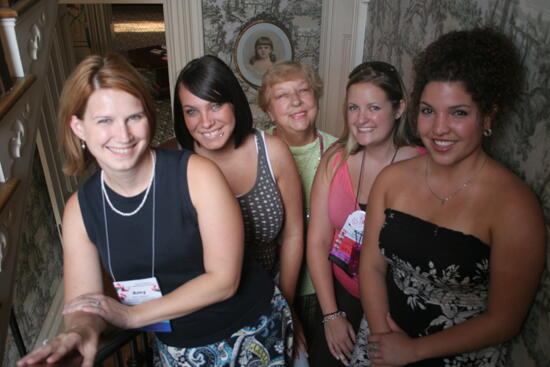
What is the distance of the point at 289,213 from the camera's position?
1.81 metres

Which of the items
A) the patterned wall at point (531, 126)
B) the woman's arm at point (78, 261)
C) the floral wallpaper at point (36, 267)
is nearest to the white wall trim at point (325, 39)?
the patterned wall at point (531, 126)

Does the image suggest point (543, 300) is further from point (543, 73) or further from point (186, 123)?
point (186, 123)

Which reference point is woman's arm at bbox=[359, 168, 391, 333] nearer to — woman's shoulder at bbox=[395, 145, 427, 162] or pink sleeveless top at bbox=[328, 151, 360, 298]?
pink sleeveless top at bbox=[328, 151, 360, 298]

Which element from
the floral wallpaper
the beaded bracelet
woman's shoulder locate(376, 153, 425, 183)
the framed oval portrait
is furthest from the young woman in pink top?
the framed oval portrait

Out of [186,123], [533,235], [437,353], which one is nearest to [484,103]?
[533,235]

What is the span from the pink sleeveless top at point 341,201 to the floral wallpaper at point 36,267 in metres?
1.76

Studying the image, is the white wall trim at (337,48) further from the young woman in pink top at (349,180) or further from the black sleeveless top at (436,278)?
the black sleeveless top at (436,278)

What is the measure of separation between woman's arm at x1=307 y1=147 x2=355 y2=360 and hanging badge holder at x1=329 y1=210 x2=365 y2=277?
6cm

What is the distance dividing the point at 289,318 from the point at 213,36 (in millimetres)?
3370

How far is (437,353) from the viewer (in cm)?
137

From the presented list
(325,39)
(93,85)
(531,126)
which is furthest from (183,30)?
(531,126)

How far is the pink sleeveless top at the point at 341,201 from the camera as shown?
69.5 inches

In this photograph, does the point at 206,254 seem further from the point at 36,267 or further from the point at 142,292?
the point at 36,267

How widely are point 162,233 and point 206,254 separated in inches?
5.5
